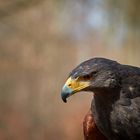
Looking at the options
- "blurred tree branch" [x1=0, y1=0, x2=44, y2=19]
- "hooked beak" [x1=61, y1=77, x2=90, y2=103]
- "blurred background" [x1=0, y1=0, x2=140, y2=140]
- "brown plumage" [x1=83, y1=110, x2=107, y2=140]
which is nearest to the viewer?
"hooked beak" [x1=61, y1=77, x2=90, y2=103]

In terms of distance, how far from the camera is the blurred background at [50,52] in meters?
16.9

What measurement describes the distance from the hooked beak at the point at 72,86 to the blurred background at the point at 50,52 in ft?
30.3

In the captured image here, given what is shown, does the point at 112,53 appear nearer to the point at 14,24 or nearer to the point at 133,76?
the point at 14,24

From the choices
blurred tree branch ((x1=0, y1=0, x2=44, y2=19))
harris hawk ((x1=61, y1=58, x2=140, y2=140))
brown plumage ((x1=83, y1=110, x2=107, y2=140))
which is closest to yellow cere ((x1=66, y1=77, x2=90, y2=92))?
harris hawk ((x1=61, y1=58, x2=140, y2=140))

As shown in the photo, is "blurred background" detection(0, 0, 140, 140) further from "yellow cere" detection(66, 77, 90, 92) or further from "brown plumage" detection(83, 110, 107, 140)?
"yellow cere" detection(66, 77, 90, 92)

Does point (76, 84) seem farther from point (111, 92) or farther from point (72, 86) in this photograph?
point (111, 92)

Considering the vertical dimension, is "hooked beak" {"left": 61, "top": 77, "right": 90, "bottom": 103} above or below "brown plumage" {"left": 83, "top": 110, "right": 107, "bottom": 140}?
above

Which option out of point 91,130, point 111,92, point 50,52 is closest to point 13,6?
point 50,52

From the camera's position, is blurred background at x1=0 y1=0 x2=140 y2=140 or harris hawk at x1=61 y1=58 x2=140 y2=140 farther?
blurred background at x1=0 y1=0 x2=140 y2=140

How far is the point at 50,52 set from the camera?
17641 mm

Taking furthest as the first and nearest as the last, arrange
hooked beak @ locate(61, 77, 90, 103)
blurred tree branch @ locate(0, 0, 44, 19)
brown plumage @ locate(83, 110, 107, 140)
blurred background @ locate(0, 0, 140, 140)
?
blurred background @ locate(0, 0, 140, 140) → blurred tree branch @ locate(0, 0, 44, 19) → brown plumage @ locate(83, 110, 107, 140) → hooked beak @ locate(61, 77, 90, 103)

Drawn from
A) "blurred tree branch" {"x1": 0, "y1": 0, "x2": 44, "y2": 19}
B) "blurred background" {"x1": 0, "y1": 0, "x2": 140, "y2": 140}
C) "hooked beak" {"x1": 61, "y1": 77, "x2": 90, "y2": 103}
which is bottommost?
"blurred background" {"x1": 0, "y1": 0, "x2": 140, "y2": 140}

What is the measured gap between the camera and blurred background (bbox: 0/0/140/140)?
16859mm

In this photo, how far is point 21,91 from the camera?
1789 centimetres
